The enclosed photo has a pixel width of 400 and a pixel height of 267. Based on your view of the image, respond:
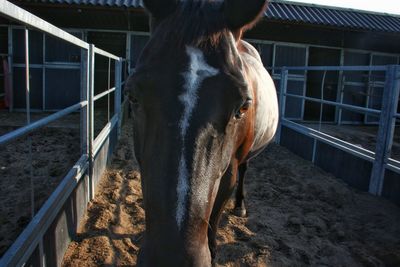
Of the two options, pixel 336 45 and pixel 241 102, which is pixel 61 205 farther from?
pixel 336 45

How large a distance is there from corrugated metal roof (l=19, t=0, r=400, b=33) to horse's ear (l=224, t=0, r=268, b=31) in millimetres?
6827

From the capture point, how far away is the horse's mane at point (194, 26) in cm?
150

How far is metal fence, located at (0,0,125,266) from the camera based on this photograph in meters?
1.61

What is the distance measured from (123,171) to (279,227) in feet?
7.25

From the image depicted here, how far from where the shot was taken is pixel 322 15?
948 cm

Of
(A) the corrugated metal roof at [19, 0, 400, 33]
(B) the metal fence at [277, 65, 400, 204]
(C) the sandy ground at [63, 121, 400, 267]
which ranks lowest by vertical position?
(C) the sandy ground at [63, 121, 400, 267]

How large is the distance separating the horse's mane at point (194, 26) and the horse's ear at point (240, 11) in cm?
5

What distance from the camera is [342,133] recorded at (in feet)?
26.6

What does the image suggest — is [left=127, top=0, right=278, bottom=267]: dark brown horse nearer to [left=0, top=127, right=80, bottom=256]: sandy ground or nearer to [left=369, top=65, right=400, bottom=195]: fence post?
[left=0, top=127, right=80, bottom=256]: sandy ground

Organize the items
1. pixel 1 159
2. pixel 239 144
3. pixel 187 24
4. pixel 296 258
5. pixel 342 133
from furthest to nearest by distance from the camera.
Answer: pixel 342 133
pixel 1 159
pixel 296 258
pixel 239 144
pixel 187 24

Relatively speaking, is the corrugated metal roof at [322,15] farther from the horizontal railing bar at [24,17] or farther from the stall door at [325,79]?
the horizontal railing bar at [24,17]

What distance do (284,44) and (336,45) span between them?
1524mm

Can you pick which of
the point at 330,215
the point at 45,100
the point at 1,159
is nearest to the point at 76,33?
the point at 45,100

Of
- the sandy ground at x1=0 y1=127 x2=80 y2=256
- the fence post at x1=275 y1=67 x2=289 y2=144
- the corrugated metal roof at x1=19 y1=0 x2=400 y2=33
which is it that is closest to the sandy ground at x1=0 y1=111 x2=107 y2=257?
the sandy ground at x1=0 y1=127 x2=80 y2=256
